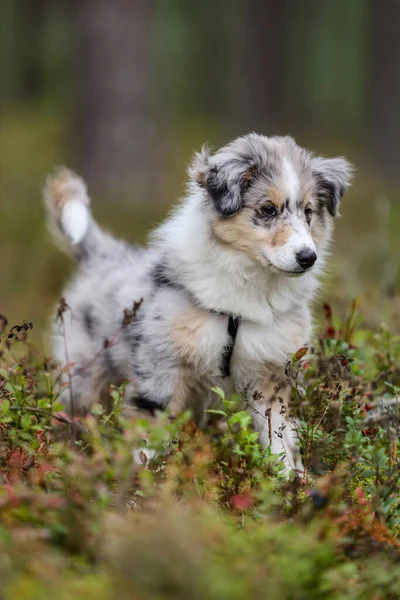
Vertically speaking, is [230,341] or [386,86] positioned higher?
[386,86]

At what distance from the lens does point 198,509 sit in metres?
2.92

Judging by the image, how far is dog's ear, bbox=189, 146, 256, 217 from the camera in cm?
447

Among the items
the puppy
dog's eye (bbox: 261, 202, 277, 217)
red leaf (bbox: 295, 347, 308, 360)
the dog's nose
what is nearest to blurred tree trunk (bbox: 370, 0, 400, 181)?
the puppy

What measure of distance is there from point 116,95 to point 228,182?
26.5 feet

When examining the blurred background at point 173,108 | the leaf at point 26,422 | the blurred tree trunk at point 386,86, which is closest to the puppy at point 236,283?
the leaf at point 26,422

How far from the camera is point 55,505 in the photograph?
2.82 metres

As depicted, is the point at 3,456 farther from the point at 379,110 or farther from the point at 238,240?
the point at 379,110

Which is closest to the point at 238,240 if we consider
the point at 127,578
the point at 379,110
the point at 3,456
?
the point at 3,456

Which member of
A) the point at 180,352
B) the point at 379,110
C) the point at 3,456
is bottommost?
the point at 3,456

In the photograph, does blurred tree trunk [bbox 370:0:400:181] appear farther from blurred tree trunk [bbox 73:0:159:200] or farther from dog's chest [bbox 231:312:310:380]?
dog's chest [bbox 231:312:310:380]

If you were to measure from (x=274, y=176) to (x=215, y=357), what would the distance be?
91 centimetres

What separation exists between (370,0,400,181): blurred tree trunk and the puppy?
13.5 m

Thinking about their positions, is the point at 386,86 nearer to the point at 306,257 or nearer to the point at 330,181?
the point at 330,181

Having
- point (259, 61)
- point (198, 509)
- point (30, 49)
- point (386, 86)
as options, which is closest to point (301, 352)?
point (198, 509)
